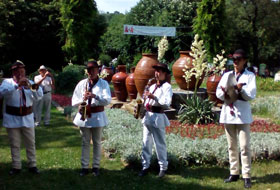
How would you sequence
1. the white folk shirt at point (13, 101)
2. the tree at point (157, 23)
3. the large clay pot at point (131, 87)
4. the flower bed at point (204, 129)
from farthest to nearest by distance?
the tree at point (157, 23) < the large clay pot at point (131, 87) < the flower bed at point (204, 129) < the white folk shirt at point (13, 101)

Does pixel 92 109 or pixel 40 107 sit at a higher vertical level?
pixel 92 109

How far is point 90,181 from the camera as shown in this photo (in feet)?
17.7

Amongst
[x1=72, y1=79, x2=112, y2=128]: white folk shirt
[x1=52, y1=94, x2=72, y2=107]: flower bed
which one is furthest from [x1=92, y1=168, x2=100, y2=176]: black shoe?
[x1=52, y1=94, x2=72, y2=107]: flower bed

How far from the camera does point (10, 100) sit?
5484 mm

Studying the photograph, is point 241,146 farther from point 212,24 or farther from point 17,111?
point 212,24

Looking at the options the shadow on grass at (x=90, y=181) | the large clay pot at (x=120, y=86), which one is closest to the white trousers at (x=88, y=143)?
the shadow on grass at (x=90, y=181)

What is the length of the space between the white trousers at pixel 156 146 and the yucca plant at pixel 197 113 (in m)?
3.87

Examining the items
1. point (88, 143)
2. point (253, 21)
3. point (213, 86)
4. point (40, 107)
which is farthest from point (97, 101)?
point (253, 21)

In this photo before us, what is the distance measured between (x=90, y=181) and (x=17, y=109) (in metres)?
1.65

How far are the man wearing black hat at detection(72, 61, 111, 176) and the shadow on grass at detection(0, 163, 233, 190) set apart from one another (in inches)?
9.0

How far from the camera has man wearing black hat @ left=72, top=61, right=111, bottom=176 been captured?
546 centimetres

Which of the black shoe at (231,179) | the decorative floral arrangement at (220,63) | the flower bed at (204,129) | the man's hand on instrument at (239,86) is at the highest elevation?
the decorative floral arrangement at (220,63)

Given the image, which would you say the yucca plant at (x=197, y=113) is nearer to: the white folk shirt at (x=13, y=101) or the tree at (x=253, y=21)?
the white folk shirt at (x=13, y=101)

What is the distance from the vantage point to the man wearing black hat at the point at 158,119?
5445mm
